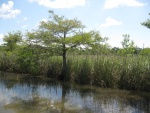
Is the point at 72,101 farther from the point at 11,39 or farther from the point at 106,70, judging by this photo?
the point at 11,39

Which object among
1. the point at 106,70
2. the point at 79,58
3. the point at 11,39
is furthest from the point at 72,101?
the point at 11,39

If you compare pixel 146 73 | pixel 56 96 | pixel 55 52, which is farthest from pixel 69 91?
pixel 55 52

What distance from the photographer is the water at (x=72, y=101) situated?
740cm

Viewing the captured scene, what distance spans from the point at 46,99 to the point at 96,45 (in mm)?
6180

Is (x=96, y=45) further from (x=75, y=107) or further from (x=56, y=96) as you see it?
(x=75, y=107)

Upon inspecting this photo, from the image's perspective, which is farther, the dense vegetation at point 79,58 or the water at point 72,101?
the dense vegetation at point 79,58

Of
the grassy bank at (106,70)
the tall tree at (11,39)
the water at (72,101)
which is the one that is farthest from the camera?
the tall tree at (11,39)

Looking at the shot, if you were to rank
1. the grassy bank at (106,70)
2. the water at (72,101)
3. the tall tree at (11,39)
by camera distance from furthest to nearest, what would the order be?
the tall tree at (11,39)
the grassy bank at (106,70)
the water at (72,101)


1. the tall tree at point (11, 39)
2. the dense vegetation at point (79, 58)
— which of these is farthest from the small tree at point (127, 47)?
the tall tree at point (11, 39)

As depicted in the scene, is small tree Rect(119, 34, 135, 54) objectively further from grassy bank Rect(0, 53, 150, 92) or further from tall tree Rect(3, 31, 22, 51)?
tall tree Rect(3, 31, 22, 51)

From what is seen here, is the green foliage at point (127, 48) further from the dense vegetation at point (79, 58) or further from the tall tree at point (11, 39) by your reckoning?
the tall tree at point (11, 39)

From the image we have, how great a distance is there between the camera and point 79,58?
13.7m

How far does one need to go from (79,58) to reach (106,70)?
9.17 ft

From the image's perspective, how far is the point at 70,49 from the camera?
14.4 meters
